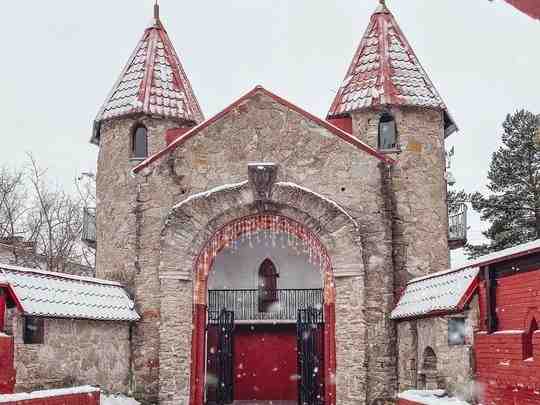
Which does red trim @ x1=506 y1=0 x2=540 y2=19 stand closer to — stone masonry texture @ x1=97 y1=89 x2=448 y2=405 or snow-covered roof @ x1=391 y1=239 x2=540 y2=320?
snow-covered roof @ x1=391 y1=239 x2=540 y2=320

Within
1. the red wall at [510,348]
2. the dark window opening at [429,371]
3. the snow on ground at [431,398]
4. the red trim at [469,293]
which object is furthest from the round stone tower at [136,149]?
the red wall at [510,348]

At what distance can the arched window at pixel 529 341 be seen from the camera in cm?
1051

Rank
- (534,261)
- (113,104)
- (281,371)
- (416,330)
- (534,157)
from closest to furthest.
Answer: (534,261) → (416,330) → (113,104) → (281,371) → (534,157)

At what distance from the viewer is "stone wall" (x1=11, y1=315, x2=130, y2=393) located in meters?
14.5

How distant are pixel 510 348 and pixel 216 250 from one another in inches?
358

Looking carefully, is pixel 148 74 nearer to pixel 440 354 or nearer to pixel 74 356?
pixel 74 356

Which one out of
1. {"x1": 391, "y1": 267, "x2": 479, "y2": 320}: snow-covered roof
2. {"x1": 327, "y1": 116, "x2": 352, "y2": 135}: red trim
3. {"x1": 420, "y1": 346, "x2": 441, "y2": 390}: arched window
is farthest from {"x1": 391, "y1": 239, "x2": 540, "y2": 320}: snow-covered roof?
{"x1": 327, "y1": 116, "x2": 352, "y2": 135}: red trim

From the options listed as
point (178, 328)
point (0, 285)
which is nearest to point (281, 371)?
point (178, 328)

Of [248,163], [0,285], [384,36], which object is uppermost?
[384,36]

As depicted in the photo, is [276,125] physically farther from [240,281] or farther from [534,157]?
[534,157]

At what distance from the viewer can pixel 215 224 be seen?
1862 centimetres

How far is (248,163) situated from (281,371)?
726 centimetres

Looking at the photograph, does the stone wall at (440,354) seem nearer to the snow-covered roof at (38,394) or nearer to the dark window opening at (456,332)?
the dark window opening at (456,332)

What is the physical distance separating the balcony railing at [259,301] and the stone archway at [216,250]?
522 centimetres
